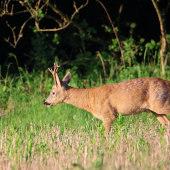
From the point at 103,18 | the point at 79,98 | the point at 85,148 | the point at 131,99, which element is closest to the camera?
the point at 85,148

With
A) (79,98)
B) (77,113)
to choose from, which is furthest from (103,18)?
(79,98)

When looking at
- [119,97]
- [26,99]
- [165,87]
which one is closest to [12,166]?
[119,97]

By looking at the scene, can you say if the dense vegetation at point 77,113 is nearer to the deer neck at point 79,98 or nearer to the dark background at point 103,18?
the dark background at point 103,18

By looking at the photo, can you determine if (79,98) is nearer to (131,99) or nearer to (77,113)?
(77,113)

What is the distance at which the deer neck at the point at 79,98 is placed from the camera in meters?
7.52

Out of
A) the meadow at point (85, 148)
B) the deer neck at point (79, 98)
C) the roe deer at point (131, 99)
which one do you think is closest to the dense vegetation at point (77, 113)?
the meadow at point (85, 148)

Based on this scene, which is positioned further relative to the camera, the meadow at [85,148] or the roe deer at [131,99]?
the roe deer at [131,99]

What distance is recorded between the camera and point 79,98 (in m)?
7.61

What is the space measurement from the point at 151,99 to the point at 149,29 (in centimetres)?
602

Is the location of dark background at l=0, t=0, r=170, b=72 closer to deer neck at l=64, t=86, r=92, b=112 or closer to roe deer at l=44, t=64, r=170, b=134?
deer neck at l=64, t=86, r=92, b=112

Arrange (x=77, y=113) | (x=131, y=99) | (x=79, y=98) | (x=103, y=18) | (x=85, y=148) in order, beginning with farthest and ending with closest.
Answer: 1. (x=103, y=18)
2. (x=77, y=113)
3. (x=79, y=98)
4. (x=131, y=99)
5. (x=85, y=148)

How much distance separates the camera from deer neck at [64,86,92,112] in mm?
7522

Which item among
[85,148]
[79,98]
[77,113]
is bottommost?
[85,148]

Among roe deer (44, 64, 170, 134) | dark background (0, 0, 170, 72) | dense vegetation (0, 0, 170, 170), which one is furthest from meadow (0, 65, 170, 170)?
dark background (0, 0, 170, 72)
